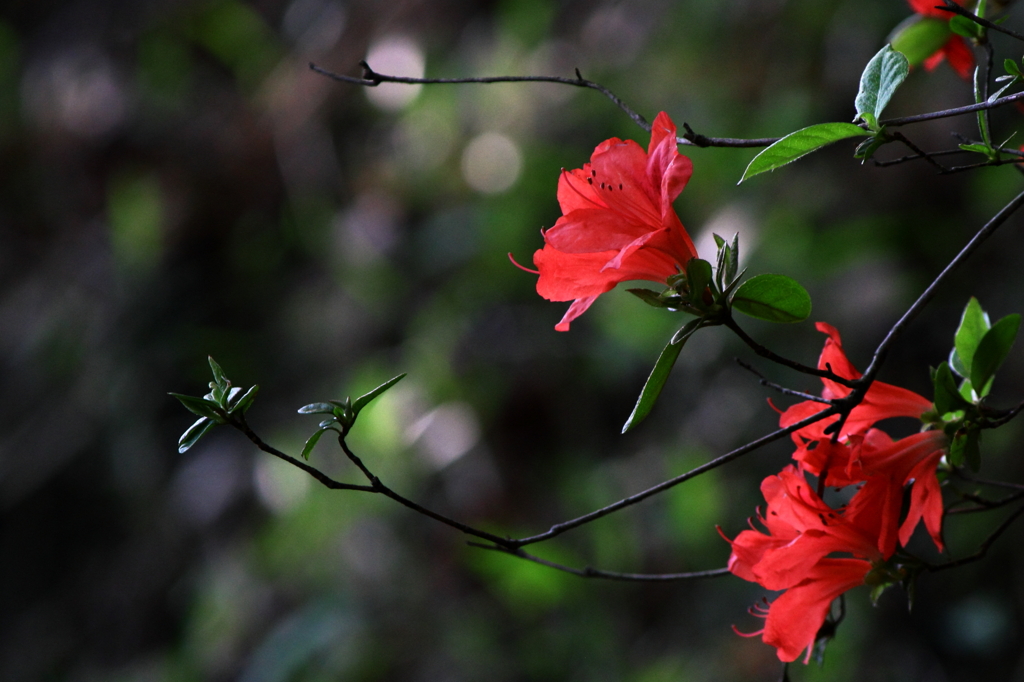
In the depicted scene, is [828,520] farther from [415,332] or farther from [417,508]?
[415,332]

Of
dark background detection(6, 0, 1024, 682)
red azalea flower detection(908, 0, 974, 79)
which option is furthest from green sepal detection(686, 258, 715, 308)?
dark background detection(6, 0, 1024, 682)

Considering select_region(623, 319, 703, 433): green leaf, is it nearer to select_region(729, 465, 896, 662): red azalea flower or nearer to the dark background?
select_region(729, 465, 896, 662): red azalea flower

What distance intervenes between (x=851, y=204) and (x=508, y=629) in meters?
1.40

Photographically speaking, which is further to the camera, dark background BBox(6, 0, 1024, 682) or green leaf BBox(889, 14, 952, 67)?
dark background BBox(6, 0, 1024, 682)

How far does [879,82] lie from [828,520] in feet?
0.93

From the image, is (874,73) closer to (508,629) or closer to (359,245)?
(508,629)

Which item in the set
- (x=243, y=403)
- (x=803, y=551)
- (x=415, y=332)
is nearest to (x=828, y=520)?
(x=803, y=551)

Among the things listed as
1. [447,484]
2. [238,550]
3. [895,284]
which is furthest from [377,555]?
[895,284]

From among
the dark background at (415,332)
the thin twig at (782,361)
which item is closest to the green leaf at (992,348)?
the thin twig at (782,361)

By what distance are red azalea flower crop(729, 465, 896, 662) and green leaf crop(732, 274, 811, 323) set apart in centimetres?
10

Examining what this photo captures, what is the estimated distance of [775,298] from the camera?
0.53 metres

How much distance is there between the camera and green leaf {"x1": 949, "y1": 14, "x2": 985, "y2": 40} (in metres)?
0.64

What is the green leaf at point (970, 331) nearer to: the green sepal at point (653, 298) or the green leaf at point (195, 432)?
the green sepal at point (653, 298)

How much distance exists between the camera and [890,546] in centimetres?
55
